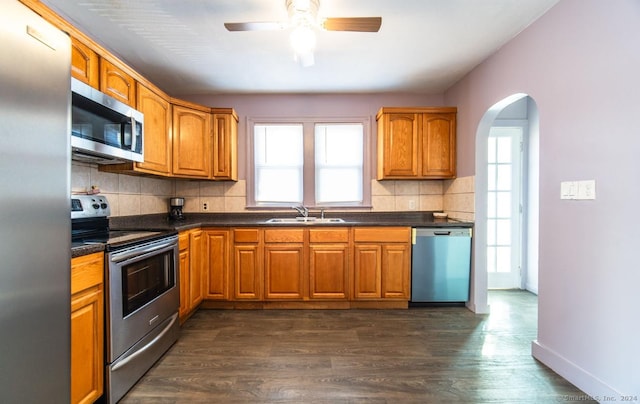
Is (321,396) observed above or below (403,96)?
below

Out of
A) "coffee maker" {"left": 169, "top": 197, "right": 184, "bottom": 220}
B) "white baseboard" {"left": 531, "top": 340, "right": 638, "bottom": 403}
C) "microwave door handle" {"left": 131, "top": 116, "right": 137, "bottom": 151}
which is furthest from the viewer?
"coffee maker" {"left": 169, "top": 197, "right": 184, "bottom": 220}

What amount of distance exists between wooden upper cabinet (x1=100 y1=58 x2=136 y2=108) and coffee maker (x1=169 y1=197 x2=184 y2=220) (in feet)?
4.27

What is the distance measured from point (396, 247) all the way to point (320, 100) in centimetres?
202

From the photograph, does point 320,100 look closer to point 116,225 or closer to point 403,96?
point 403,96

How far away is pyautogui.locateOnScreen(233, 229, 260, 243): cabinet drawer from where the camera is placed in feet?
9.64

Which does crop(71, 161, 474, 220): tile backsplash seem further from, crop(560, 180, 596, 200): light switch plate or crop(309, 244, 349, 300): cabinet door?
crop(560, 180, 596, 200): light switch plate

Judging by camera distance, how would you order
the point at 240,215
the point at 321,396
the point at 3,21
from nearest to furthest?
the point at 3,21, the point at 321,396, the point at 240,215

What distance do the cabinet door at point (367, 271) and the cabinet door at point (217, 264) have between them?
1353mm

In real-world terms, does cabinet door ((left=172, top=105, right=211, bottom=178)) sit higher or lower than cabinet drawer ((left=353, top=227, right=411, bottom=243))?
higher

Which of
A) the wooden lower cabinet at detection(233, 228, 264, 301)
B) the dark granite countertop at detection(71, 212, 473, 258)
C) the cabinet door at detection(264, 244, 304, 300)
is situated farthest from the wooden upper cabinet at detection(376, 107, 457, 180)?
the wooden lower cabinet at detection(233, 228, 264, 301)

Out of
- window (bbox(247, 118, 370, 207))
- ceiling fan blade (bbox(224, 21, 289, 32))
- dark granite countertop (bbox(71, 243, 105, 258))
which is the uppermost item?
ceiling fan blade (bbox(224, 21, 289, 32))

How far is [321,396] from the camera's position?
5.40ft

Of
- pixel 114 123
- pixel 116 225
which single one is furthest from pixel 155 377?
pixel 114 123

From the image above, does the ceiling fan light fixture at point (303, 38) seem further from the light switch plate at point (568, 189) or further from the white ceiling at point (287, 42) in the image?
the light switch plate at point (568, 189)
